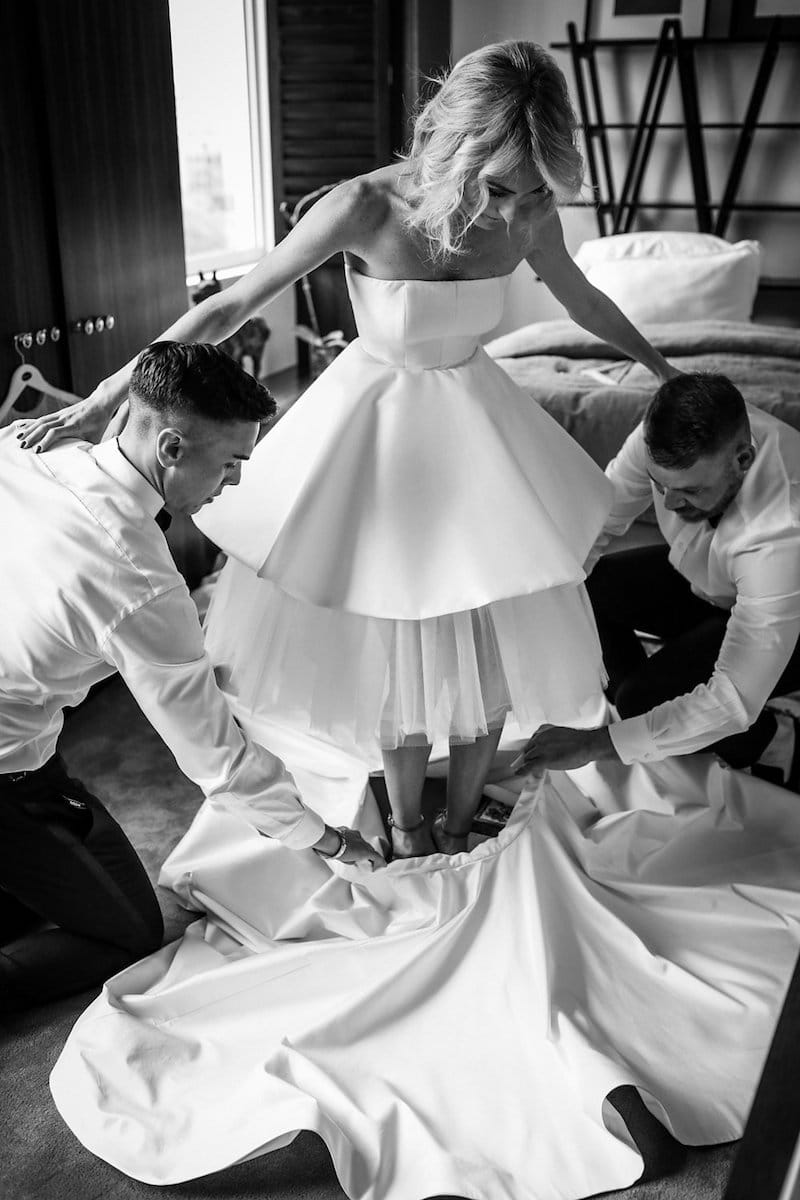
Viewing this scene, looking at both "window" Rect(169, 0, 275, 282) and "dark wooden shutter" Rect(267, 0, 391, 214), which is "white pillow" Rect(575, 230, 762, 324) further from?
"window" Rect(169, 0, 275, 282)

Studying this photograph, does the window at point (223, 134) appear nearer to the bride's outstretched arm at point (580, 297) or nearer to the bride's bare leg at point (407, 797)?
the bride's outstretched arm at point (580, 297)

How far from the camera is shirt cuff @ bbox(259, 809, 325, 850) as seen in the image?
1.50 metres

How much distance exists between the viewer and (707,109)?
15.4 feet

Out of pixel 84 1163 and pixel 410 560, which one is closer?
pixel 84 1163

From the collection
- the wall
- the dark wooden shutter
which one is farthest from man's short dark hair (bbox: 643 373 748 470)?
the wall

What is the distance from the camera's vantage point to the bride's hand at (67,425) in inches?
61.5

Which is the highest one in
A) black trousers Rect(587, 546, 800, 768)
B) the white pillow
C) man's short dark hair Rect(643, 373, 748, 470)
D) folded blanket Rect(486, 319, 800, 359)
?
man's short dark hair Rect(643, 373, 748, 470)

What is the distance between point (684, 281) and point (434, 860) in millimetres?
3133

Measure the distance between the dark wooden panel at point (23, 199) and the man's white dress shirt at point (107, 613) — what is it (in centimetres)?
88

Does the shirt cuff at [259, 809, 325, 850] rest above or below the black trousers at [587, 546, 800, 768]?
above

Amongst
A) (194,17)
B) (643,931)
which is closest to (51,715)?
(643,931)

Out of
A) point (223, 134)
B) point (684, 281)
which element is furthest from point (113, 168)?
point (684, 281)

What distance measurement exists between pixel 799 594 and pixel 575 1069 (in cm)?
86

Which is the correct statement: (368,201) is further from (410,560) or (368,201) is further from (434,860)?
(434,860)
